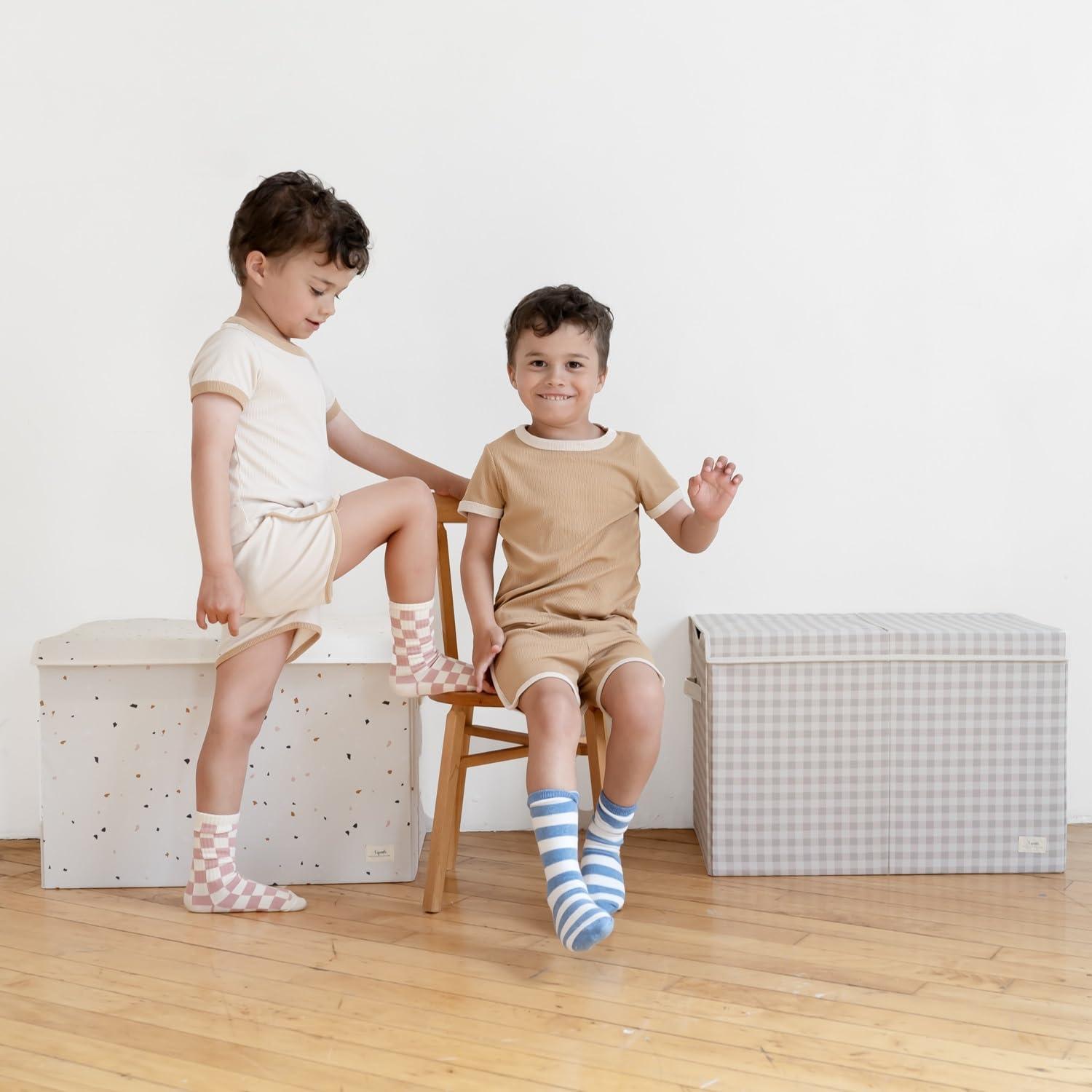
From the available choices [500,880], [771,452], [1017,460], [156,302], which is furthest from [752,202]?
[500,880]

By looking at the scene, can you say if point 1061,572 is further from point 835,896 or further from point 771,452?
point 835,896

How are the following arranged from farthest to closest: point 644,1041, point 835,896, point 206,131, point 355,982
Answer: point 206,131, point 835,896, point 355,982, point 644,1041

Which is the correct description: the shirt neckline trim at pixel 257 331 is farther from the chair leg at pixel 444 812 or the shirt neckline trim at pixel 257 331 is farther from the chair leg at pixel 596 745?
the chair leg at pixel 596 745

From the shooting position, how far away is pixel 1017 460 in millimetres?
1993

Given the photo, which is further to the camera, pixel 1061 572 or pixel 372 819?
pixel 1061 572

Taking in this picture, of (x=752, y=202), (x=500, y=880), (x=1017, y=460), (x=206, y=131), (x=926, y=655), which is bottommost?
(x=500, y=880)

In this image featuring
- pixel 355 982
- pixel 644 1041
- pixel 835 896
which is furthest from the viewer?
pixel 835 896

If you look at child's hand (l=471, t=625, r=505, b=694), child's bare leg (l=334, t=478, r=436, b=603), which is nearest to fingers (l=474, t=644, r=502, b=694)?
child's hand (l=471, t=625, r=505, b=694)

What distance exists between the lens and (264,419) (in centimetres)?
152

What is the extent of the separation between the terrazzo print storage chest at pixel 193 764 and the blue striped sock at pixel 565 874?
0.39 metres

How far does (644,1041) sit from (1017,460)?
1.32 meters

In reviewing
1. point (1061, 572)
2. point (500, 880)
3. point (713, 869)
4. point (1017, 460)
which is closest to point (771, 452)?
point (1017, 460)

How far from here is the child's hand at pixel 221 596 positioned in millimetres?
1414

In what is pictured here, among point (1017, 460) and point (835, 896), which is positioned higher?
point (1017, 460)
